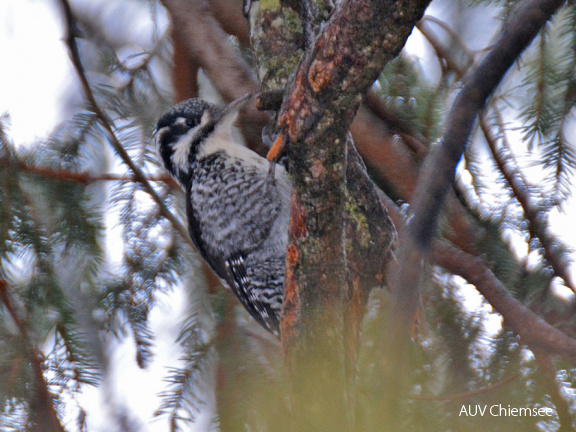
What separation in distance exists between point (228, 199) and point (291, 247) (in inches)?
46.5

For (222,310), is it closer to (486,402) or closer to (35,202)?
(35,202)

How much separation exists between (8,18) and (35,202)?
0.92 m

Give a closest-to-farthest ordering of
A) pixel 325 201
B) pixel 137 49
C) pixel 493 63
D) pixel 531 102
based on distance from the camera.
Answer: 1. pixel 493 63
2. pixel 325 201
3. pixel 531 102
4. pixel 137 49

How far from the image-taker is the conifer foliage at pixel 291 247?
1.63m

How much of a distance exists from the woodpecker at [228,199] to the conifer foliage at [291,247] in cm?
Answer: 10

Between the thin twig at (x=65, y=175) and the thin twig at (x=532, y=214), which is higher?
the thin twig at (x=65, y=175)

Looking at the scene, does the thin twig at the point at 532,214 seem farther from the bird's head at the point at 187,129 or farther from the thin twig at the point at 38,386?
the thin twig at the point at 38,386

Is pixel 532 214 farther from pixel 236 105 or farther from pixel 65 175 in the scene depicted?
pixel 65 175

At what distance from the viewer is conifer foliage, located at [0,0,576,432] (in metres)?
1.63

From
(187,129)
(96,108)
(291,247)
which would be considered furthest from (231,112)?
(291,247)

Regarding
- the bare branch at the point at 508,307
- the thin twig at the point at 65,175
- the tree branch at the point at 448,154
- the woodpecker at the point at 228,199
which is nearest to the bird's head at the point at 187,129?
the woodpecker at the point at 228,199

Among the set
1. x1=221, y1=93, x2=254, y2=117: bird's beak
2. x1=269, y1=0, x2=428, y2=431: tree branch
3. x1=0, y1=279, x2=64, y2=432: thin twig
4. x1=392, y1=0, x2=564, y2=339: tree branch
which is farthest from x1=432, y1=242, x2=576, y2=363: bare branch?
x1=0, y1=279, x2=64, y2=432: thin twig

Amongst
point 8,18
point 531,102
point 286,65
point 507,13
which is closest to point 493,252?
point 531,102

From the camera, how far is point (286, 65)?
2029 millimetres
